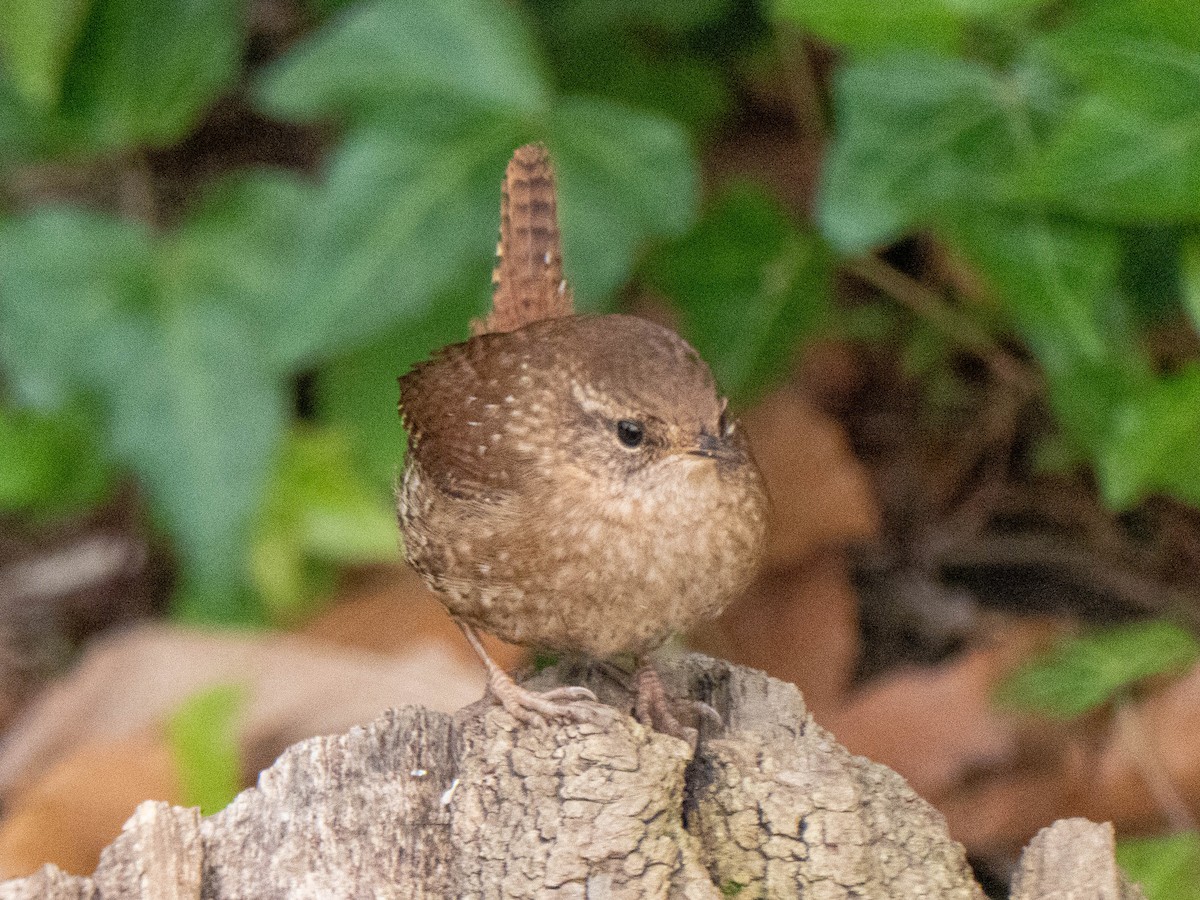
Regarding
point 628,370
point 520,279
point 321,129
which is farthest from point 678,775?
point 321,129

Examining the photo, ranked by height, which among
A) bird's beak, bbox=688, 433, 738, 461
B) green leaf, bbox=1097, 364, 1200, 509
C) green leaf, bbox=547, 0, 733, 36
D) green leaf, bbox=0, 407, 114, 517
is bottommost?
bird's beak, bbox=688, 433, 738, 461

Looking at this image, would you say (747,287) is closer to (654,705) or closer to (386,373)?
(386,373)

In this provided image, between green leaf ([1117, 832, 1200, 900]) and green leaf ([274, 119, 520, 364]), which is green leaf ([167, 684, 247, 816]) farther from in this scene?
green leaf ([1117, 832, 1200, 900])

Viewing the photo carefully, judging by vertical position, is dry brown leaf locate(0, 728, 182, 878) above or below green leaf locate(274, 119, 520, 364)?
below

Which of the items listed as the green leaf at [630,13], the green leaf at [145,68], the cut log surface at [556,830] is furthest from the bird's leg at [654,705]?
the green leaf at [145,68]

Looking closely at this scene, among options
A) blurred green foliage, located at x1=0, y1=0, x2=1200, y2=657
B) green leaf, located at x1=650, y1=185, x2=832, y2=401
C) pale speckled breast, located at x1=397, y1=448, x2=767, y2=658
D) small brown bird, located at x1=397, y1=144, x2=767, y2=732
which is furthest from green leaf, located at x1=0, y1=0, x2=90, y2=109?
pale speckled breast, located at x1=397, y1=448, x2=767, y2=658

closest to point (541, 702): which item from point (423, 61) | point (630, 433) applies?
Answer: point (630, 433)

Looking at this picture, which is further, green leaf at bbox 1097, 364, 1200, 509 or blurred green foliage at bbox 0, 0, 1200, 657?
blurred green foliage at bbox 0, 0, 1200, 657

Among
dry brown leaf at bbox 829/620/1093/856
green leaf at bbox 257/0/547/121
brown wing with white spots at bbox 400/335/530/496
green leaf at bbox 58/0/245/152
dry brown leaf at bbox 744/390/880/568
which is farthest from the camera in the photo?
dry brown leaf at bbox 744/390/880/568

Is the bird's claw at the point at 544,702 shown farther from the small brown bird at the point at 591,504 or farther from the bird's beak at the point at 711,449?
the bird's beak at the point at 711,449
